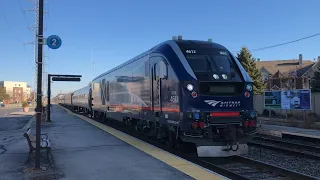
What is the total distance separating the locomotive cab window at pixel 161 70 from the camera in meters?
10.8

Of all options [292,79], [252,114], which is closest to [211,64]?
[252,114]

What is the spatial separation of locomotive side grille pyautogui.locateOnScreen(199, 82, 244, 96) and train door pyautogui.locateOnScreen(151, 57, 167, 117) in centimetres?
147

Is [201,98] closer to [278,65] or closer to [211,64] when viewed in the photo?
[211,64]

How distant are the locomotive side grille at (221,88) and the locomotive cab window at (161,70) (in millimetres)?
1408

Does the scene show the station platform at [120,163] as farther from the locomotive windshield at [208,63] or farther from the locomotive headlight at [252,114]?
the locomotive windshield at [208,63]

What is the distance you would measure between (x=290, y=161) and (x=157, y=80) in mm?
4578

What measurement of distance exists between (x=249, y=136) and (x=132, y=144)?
4.10 m

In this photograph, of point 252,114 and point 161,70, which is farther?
point 161,70

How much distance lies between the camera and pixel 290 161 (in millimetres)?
10727

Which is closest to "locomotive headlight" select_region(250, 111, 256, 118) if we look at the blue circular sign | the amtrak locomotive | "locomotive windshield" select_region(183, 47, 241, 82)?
the amtrak locomotive

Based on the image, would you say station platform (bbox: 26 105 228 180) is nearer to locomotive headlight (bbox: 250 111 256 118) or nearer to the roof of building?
locomotive headlight (bbox: 250 111 256 118)

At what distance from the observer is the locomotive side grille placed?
9.78 metres

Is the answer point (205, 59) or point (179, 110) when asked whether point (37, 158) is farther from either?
point (205, 59)

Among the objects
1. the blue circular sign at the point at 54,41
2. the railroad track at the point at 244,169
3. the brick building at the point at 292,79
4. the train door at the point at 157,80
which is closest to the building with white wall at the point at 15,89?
the brick building at the point at 292,79
